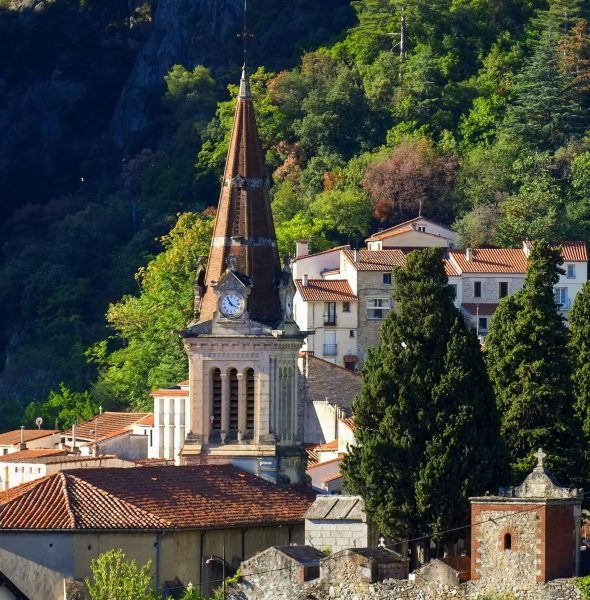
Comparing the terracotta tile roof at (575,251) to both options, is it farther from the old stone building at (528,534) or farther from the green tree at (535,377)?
the old stone building at (528,534)

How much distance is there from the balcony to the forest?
828 cm

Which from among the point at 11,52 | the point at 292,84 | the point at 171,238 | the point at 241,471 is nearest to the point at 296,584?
the point at 241,471

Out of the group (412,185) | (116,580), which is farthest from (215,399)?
(412,185)

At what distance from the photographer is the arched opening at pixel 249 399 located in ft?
345

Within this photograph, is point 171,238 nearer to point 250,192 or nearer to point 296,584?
point 250,192

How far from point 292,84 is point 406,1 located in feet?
26.2

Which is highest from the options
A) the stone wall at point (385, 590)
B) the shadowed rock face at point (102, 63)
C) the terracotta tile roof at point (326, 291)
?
the shadowed rock face at point (102, 63)

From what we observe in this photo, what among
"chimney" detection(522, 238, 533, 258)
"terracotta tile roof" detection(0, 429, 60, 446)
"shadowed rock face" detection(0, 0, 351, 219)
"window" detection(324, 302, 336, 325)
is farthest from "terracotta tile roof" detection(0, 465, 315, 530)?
"shadowed rock face" detection(0, 0, 351, 219)

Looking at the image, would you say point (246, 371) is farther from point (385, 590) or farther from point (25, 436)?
point (25, 436)

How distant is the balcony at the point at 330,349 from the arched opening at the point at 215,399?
41.8m

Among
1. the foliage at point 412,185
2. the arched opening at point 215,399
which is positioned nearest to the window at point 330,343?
the foliage at point 412,185

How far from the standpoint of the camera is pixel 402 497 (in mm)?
90062

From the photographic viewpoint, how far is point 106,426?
13425 centimetres

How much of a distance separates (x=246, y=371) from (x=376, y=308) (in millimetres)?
42666
